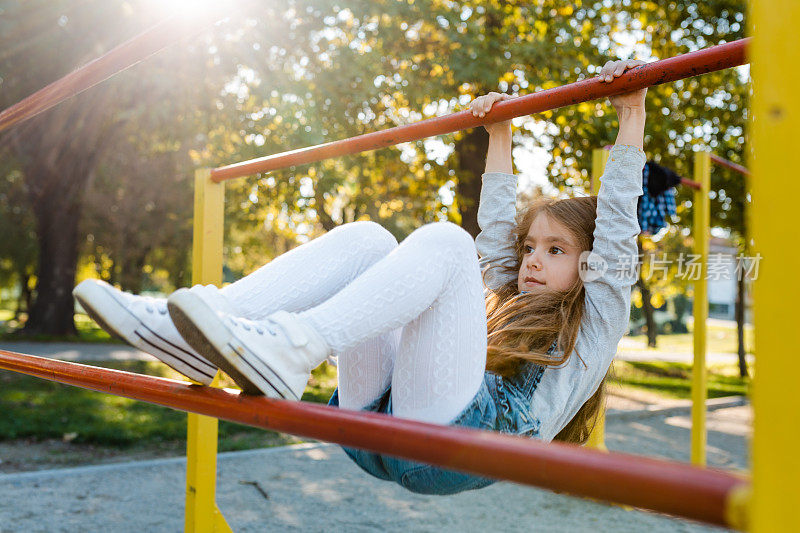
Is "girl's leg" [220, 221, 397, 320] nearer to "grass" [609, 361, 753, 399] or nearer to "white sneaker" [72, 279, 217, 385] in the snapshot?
"white sneaker" [72, 279, 217, 385]

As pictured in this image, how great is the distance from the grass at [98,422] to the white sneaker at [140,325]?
2.96 m

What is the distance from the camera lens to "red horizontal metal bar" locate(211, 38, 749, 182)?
1.19 meters

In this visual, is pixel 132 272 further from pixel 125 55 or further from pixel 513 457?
pixel 513 457

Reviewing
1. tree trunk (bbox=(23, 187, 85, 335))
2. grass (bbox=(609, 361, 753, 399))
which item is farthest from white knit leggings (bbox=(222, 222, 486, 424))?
tree trunk (bbox=(23, 187, 85, 335))

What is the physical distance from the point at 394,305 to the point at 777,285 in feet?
2.29

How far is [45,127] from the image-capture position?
898 centimetres

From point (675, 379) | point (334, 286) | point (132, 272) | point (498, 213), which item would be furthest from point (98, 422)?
point (132, 272)

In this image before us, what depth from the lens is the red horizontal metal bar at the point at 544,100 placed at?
3.90ft

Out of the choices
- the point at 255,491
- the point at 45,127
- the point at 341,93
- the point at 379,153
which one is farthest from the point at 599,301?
the point at 45,127

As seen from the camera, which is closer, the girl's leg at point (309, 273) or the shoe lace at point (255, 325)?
the shoe lace at point (255, 325)

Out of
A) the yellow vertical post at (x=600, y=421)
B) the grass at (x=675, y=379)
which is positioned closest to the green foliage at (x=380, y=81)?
the grass at (x=675, y=379)

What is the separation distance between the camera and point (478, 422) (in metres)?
1.25

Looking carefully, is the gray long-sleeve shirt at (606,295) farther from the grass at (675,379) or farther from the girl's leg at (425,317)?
the grass at (675,379)

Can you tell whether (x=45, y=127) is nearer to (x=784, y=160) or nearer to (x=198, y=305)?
(x=198, y=305)
